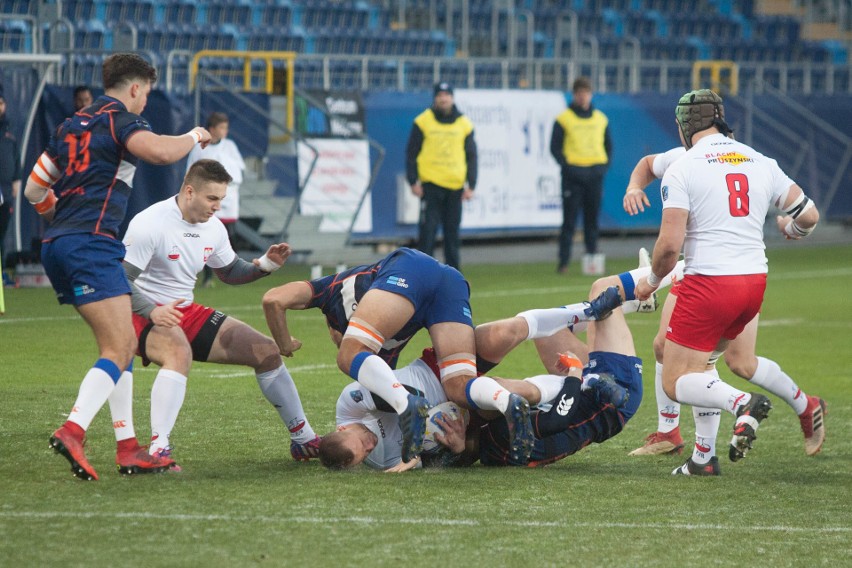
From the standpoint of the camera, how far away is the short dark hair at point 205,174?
6.61 metres

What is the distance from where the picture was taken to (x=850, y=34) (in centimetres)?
3066

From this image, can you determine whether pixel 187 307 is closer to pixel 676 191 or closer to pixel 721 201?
pixel 676 191

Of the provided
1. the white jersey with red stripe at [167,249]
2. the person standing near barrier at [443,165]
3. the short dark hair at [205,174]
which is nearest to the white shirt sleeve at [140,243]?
the white jersey with red stripe at [167,249]

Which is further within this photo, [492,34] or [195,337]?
[492,34]

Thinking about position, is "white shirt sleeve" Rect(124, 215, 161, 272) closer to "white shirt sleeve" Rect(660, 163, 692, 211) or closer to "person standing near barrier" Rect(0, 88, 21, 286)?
"white shirt sleeve" Rect(660, 163, 692, 211)

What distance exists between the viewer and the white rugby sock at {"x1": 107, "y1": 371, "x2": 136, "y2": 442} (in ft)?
20.5

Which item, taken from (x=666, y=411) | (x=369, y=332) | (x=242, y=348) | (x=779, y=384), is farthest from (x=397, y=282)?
(x=779, y=384)

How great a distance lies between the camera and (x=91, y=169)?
6.02m

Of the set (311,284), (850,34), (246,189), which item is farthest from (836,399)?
(850,34)

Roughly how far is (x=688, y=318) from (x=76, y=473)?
281 centimetres

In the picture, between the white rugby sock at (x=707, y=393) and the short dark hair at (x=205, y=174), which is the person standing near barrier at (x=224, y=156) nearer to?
the short dark hair at (x=205, y=174)

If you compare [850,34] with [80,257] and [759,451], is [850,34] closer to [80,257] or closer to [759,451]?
[759,451]

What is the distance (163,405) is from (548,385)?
1825 millimetres

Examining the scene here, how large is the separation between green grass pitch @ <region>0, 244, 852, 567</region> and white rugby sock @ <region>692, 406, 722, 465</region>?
0.16 m
